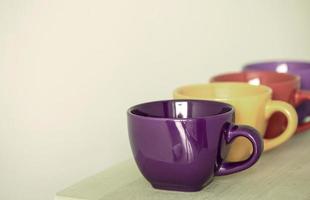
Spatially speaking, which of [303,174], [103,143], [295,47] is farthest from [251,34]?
[303,174]

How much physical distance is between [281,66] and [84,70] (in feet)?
1.16

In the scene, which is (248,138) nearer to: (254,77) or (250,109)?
(250,109)

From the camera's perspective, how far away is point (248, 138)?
0.53m

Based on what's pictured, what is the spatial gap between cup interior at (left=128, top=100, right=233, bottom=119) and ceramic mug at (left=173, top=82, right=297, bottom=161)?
0.07 feet

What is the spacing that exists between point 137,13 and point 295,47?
0.51m

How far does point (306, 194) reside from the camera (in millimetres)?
514

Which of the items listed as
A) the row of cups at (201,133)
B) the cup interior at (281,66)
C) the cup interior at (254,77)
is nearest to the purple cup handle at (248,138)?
the row of cups at (201,133)

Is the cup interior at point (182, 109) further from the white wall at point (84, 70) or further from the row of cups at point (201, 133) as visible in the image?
the white wall at point (84, 70)

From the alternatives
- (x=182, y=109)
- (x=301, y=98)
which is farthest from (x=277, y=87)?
(x=182, y=109)

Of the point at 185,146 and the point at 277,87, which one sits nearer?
the point at 185,146

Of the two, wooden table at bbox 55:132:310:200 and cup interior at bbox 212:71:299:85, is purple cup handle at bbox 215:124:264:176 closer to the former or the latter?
wooden table at bbox 55:132:310:200

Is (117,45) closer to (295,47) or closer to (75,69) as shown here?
(75,69)

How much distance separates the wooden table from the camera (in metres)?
0.52

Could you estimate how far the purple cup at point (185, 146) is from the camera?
50cm
